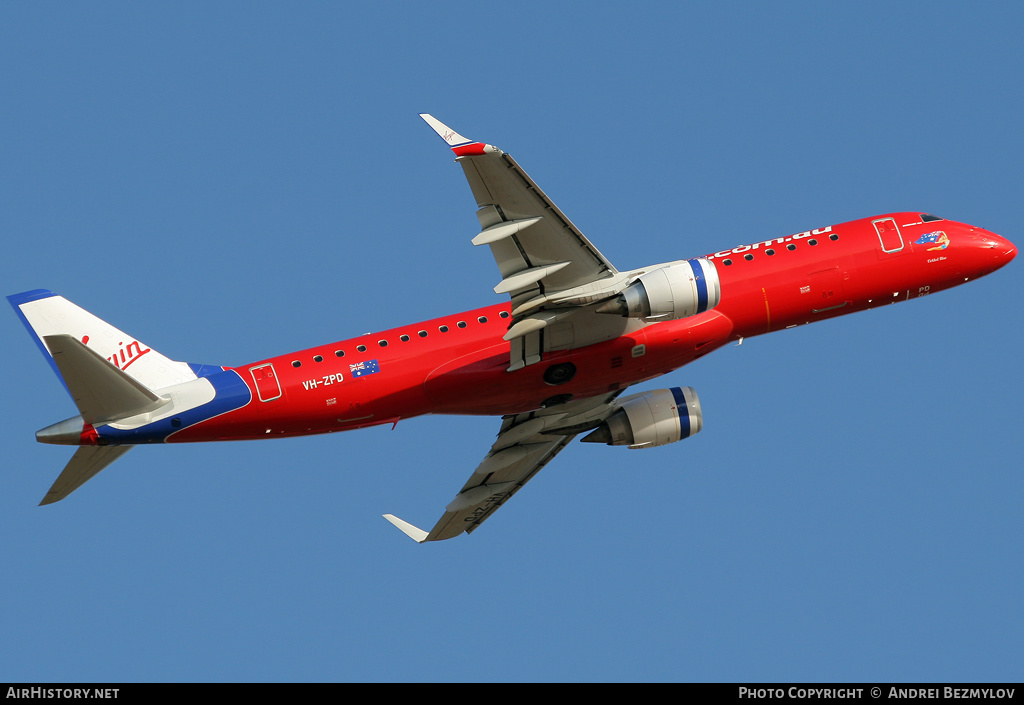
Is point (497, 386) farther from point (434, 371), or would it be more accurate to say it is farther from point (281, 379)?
point (281, 379)

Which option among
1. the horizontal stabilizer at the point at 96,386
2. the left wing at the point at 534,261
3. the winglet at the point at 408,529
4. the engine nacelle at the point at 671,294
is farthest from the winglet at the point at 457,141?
the winglet at the point at 408,529

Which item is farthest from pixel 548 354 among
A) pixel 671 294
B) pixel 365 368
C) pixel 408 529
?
pixel 408 529

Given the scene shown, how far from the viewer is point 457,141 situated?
3394cm

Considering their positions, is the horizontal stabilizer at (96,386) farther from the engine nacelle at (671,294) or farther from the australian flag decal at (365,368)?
the engine nacelle at (671,294)

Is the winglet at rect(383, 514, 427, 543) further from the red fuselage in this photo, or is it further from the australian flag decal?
the australian flag decal

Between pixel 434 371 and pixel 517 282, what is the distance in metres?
5.28

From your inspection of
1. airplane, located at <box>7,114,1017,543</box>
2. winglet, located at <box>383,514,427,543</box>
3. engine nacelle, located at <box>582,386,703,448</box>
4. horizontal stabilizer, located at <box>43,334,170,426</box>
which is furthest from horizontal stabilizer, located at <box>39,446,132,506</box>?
engine nacelle, located at <box>582,386,703,448</box>

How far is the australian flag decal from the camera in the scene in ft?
132

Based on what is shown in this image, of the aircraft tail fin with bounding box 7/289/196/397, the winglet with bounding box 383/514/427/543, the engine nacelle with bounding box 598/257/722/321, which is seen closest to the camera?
the engine nacelle with bounding box 598/257/722/321

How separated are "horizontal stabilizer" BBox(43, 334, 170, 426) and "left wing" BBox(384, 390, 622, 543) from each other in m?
13.3

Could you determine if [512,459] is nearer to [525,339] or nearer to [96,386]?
[525,339]

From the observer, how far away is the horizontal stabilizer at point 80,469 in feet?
129

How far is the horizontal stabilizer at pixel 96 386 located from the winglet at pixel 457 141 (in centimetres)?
1219
